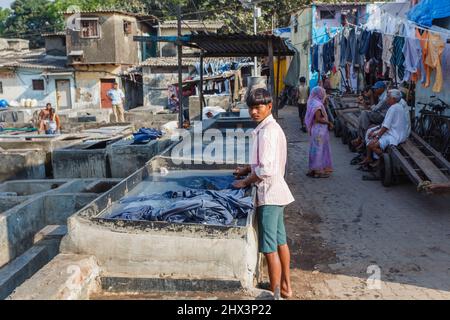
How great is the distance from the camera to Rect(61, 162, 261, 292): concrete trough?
3.73m

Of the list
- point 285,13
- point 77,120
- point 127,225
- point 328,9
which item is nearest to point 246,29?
point 285,13

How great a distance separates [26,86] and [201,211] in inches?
1146

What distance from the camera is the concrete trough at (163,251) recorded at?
12.2ft

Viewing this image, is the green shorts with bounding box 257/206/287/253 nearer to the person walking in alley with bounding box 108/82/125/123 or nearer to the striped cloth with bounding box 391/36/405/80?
the striped cloth with bounding box 391/36/405/80

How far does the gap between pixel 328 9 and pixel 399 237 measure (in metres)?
20.4

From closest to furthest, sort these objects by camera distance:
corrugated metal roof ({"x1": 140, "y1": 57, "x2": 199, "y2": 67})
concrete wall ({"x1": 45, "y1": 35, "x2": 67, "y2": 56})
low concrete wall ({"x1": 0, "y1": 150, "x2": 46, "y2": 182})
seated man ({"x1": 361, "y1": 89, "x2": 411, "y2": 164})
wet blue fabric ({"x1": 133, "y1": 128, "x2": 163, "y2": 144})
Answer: seated man ({"x1": 361, "y1": 89, "x2": 411, "y2": 164})
wet blue fabric ({"x1": 133, "y1": 128, "x2": 163, "y2": 144})
low concrete wall ({"x1": 0, "y1": 150, "x2": 46, "y2": 182})
corrugated metal roof ({"x1": 140, "y1": 57, "x2": 199, "y2": 67})
concrete wall ({"x1": 45, "y1": 35, "x2": 67, "y2": 56})

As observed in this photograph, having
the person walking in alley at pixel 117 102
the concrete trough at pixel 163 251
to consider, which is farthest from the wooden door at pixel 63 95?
the concrete trough at pixel 163 251

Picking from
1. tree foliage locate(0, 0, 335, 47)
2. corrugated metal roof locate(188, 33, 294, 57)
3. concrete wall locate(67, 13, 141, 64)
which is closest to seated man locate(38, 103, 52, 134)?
tree foliage locate(0, 0, 335, 47)

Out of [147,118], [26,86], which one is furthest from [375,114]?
[26,86]

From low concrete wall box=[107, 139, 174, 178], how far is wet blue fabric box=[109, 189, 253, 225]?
14.6ft

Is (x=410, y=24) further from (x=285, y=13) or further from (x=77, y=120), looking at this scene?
(x=285, y=13)

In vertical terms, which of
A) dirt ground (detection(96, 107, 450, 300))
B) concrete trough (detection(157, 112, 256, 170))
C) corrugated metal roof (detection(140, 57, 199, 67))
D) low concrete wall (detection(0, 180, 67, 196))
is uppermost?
corrugated metal roof (detection(140, 57, 199, 67))

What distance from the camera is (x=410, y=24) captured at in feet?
31.4

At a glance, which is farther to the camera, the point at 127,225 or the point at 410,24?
the point at 410,24
